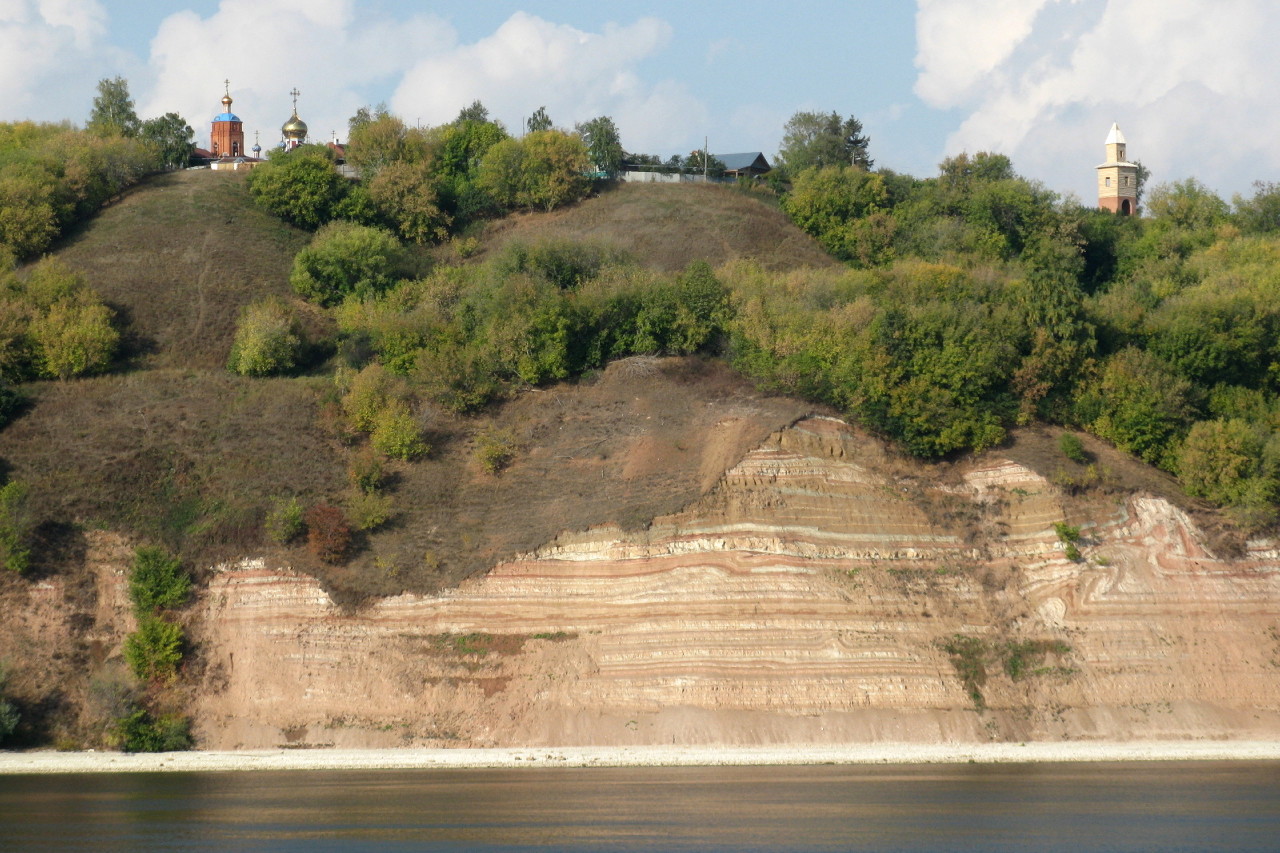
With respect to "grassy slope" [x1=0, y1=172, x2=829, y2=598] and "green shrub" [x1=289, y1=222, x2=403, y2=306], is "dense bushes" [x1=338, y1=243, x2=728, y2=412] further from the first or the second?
"green shrub" [x1=289, y1=222, x2=403, y2=306]

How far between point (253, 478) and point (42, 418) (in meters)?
8.67

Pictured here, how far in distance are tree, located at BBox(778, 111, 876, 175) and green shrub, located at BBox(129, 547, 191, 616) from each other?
4553cm

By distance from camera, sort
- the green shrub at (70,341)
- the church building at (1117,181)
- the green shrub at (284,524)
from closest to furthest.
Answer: the green shrub at (284,524), the green shrub at (70,341), the church building at (1117,181)

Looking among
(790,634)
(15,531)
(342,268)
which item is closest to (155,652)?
(15,531)

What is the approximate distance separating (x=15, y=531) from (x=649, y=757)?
2185cm

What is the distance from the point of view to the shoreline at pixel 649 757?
36500 mm

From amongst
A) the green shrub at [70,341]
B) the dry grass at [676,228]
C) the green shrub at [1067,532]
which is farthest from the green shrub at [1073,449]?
the green shrub at [70,341]

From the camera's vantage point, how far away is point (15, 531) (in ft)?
140

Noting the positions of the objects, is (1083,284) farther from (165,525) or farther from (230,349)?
(165,525)

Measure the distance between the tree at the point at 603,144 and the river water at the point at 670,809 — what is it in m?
49.5

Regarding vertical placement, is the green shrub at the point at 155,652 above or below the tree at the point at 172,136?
below

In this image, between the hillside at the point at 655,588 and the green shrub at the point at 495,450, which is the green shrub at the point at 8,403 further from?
the green shrub at the point at 495,450

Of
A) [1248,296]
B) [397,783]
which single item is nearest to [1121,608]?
[1248,296]

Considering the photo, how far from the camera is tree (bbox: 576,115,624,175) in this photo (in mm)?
78875
